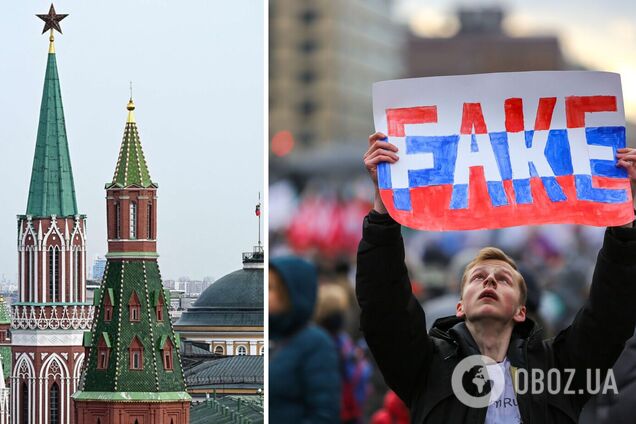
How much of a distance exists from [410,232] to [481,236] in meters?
0.31

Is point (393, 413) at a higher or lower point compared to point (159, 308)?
higher

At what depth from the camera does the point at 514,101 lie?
3604 mm

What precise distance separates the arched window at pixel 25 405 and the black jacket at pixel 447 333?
21.2 m

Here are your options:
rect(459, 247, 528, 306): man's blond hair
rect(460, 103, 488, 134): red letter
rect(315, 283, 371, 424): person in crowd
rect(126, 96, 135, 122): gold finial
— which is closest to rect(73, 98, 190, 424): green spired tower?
rect(126, 96, 135, 122): gold finial

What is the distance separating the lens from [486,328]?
323 centimetres

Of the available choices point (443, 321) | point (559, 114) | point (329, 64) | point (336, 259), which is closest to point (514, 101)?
point (559, 114)

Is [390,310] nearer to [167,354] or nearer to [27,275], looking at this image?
[27,275]

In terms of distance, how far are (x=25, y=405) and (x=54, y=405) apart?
44.8 inches

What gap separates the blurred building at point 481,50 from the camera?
169 inches

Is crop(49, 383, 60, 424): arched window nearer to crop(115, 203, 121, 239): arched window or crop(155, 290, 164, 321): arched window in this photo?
crop(155, 290, 164, 321): arched window

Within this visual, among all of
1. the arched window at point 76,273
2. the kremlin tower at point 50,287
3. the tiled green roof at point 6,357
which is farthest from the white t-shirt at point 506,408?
the tiled green roof at point 6,357

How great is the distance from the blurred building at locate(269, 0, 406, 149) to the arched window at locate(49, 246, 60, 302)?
18.9 metres

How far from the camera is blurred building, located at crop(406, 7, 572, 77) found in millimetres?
4305

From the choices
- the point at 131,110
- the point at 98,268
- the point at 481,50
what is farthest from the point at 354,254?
the point at 98,268
